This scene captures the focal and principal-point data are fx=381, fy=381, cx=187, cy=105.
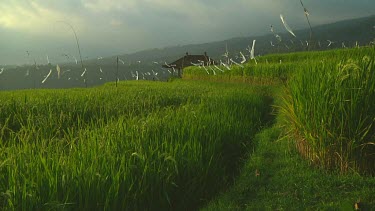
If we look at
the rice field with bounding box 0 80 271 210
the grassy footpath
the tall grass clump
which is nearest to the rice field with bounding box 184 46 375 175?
the tall grass clump

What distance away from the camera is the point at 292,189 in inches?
216

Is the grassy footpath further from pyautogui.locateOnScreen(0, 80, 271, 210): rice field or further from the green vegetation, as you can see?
pyautogui.locateOnScreen(0, 80, 271, 210): rice field

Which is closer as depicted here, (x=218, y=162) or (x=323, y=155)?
(x=323, y=155)

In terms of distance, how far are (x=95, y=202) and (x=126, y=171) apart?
627 mm

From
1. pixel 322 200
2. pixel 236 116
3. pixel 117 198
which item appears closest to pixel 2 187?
pixel 117 198

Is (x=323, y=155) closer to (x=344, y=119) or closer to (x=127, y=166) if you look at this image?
(x=344, y=119)

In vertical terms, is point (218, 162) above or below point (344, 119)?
below

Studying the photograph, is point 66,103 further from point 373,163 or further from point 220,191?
point 373,163

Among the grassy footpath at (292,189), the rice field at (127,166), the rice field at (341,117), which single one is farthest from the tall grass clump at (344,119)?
the rice field at (127,166)

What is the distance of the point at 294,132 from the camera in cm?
740

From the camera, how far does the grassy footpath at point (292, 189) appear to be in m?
5.02

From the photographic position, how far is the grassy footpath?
16.5 ft

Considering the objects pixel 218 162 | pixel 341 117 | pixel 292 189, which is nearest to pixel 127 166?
pixel 218 162

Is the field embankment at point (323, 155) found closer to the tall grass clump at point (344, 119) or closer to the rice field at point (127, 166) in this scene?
the tall grass clump at point (344, 119)
